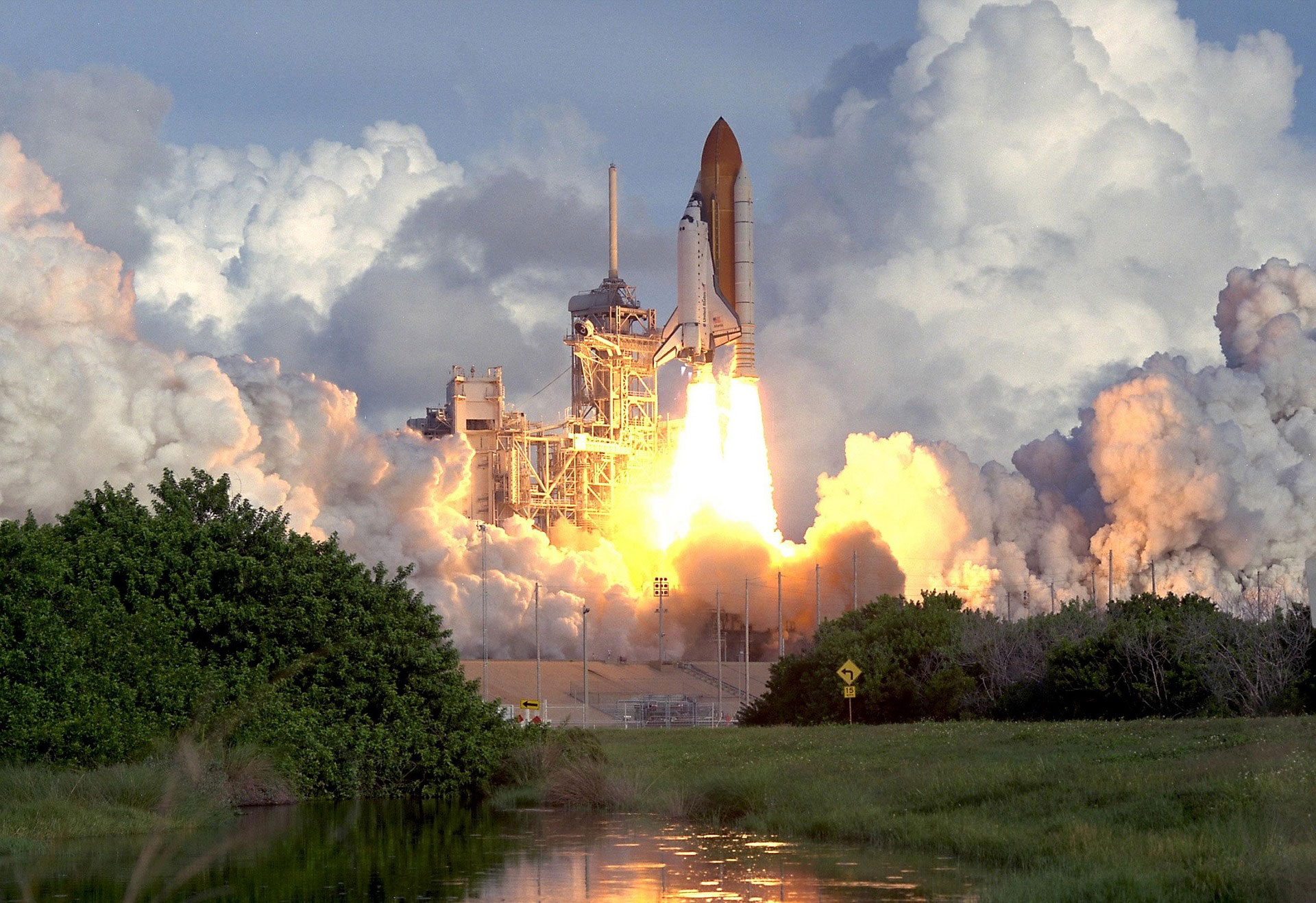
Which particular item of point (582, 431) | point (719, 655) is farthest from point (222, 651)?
point (582, 431)

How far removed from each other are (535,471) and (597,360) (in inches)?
386

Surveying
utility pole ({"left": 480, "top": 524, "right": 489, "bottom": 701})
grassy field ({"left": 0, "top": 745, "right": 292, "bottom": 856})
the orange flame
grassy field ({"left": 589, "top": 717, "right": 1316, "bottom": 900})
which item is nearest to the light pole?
the orange flame

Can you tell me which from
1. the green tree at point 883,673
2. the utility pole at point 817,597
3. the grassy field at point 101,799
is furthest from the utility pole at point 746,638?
the grassy field at point 101,799

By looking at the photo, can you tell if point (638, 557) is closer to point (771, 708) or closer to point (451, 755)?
point (771, 708)

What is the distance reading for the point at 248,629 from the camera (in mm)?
39844

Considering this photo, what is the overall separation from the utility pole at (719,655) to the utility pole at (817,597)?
5785mm

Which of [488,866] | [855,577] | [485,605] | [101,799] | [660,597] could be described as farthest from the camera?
[660,597]

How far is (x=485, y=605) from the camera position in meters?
92.1

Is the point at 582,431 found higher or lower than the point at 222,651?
higher

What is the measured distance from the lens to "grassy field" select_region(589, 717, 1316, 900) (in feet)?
71.9

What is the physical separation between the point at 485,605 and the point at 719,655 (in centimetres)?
1432

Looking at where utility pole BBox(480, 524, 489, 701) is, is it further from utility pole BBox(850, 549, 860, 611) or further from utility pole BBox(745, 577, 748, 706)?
utility pole BBox(850, 549, 860, 611)

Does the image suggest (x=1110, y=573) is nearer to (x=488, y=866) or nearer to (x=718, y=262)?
(x=718, y=262)

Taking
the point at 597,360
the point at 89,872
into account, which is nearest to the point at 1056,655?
the point at 89,872
